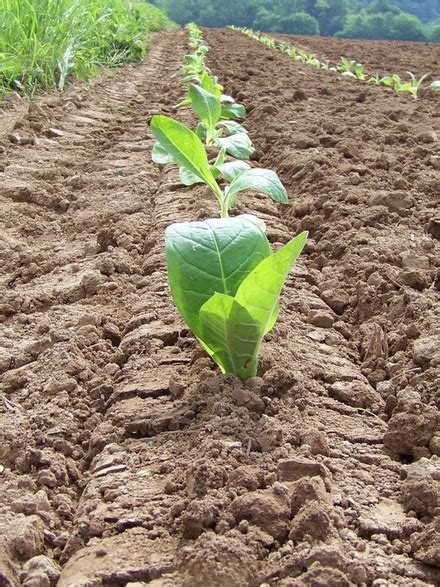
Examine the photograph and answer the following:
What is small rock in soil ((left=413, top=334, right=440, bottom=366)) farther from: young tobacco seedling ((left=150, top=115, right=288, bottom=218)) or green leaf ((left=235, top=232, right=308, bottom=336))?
young tobacco seedling ((left=150, top=115, right=288, bottom=218))

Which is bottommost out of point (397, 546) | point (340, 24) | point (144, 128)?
point (340, 24)

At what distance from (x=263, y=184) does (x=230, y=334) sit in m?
0.66

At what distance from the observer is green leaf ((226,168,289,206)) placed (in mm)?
2006

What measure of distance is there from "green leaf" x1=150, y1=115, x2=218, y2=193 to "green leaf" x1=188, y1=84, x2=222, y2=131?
1.12 meters

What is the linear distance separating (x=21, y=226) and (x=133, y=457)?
1428mm

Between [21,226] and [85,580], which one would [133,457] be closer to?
[85,580]

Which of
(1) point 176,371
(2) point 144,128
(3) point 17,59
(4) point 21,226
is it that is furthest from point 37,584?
(3) point 17,59

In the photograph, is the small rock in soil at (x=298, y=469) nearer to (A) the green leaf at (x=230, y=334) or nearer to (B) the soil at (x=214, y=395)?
(B) the soil at (x=214, y=395)

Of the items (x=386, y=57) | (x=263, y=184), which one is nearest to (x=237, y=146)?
(x=263, y=184)

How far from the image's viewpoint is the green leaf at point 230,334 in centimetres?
144

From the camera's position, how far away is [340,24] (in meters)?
30.2

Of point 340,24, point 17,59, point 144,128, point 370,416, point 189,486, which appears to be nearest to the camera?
point 189,486

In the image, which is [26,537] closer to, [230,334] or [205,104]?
[230,334]

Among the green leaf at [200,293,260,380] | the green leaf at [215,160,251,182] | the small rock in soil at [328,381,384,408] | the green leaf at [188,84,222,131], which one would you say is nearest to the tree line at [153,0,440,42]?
the green leaf at [188,84,222,131]
